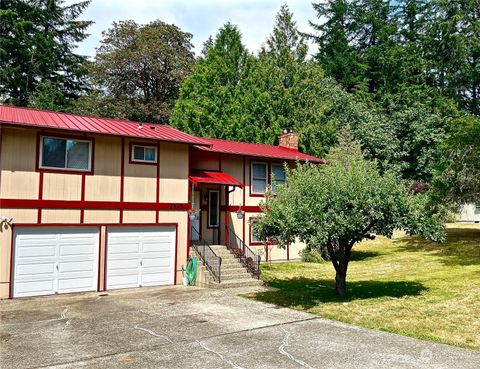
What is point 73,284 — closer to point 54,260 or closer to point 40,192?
point 54,260

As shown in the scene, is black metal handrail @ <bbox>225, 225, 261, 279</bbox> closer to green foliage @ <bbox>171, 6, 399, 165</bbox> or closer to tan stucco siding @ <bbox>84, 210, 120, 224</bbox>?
tan stucco siding @ <bbox>84, 210, 120, 224</bbox>

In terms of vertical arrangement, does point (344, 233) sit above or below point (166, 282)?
above

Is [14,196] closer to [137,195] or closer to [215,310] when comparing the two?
[137,195]

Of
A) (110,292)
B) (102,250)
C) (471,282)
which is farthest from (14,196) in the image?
(471,282)

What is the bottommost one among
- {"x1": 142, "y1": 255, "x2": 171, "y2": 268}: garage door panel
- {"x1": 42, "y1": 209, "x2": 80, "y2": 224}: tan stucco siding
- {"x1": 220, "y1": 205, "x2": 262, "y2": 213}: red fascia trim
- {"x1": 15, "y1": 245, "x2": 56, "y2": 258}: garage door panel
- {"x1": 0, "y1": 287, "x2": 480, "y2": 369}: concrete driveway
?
{"x1": 0, "y1": 287, "x2": 480, "y2": 369}: concrete driveway

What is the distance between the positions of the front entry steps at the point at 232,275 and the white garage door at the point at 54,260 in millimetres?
4449

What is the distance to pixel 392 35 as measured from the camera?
49.9 meters

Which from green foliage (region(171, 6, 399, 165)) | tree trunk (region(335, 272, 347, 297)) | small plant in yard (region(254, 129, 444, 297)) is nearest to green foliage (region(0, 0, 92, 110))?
green foliage (region(171, 6, 399, 165))

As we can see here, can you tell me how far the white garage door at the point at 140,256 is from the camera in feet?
54.2

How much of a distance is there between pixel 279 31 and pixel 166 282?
29658 mm

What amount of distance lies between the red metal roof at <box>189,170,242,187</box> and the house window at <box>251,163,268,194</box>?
72.1 inches

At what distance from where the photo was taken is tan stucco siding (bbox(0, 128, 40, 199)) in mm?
14562

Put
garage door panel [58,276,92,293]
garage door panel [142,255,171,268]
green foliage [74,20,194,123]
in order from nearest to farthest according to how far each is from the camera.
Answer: garage door panel [58,276,92,293] < garage door panel [142,255,171,268] < green foliage [74,20,194,123]

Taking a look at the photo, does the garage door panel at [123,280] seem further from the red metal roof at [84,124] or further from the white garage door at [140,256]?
the red metal roof at [84,124]
